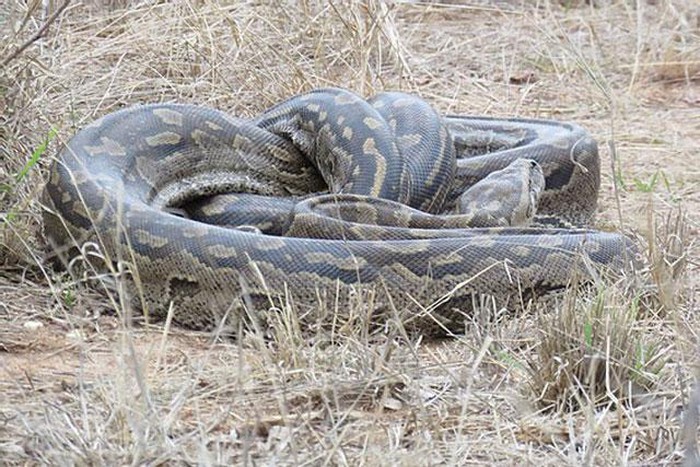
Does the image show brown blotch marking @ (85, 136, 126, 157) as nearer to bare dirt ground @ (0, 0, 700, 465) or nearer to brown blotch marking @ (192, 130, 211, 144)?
bare dirt ground @ (0, 0, 700, 465)

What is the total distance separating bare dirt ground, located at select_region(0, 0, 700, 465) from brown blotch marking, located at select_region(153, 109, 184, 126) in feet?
2.12

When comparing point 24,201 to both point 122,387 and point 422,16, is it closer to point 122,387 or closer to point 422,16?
point 122,387

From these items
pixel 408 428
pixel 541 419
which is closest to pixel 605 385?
pixel 541 419

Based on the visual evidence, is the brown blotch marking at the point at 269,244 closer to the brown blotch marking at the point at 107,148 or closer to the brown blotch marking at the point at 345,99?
the brown blotch marking at the point at 107,148

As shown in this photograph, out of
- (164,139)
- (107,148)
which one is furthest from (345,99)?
(107,148)

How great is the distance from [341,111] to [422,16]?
210 inches

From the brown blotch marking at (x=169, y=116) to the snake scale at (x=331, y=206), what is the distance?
0.01m

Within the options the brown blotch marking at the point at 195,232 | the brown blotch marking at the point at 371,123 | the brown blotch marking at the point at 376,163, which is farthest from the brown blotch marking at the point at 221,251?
the brown blotch marking at the point at 371,123

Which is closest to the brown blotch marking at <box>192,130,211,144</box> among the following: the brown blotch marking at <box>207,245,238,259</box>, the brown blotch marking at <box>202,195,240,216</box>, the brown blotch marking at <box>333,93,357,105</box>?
the brown blotch marking at <box>202,195,240,216</box>

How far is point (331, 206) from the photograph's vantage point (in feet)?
23.7

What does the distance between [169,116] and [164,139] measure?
23 cm

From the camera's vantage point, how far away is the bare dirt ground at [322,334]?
4473 mm

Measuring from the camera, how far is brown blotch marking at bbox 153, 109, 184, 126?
8.05 metres

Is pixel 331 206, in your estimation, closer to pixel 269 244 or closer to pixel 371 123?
pixel 269 244
